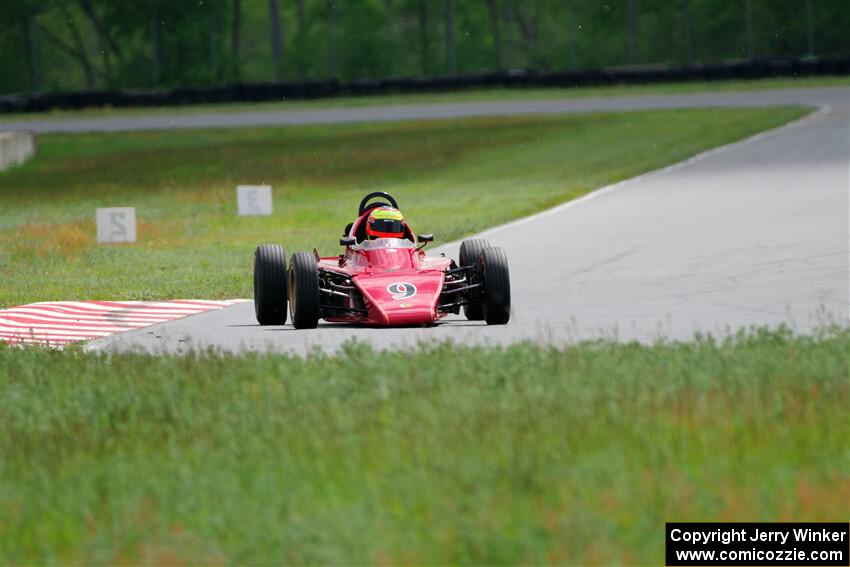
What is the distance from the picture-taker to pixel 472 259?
13336 millimetres

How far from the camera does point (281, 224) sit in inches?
1002

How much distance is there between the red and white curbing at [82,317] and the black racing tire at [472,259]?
2662 mm

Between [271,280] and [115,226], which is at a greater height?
[115,226]

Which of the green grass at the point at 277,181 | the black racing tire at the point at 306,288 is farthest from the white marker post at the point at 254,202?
the black racing tire at the point at 306,288

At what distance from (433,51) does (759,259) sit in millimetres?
94080

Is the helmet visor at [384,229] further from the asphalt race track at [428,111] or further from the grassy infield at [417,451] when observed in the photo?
the asphalt race track at [428,111]

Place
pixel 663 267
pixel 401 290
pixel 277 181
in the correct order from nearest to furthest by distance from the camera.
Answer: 1. pixel 401 290
2. pixel 663 267
3. pixel 277 181

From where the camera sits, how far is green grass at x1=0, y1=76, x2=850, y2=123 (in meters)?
59.6

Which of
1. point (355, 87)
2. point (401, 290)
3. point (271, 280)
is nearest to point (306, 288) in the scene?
point (271, 280)

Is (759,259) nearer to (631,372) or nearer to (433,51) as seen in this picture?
(631,372)

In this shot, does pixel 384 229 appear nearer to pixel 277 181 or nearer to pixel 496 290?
pixel 496 290

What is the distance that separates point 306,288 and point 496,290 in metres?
1.48

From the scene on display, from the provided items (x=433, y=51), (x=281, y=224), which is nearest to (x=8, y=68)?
(x=433, y=51)

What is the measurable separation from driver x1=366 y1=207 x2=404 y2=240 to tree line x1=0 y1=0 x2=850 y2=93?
71.5 meters
